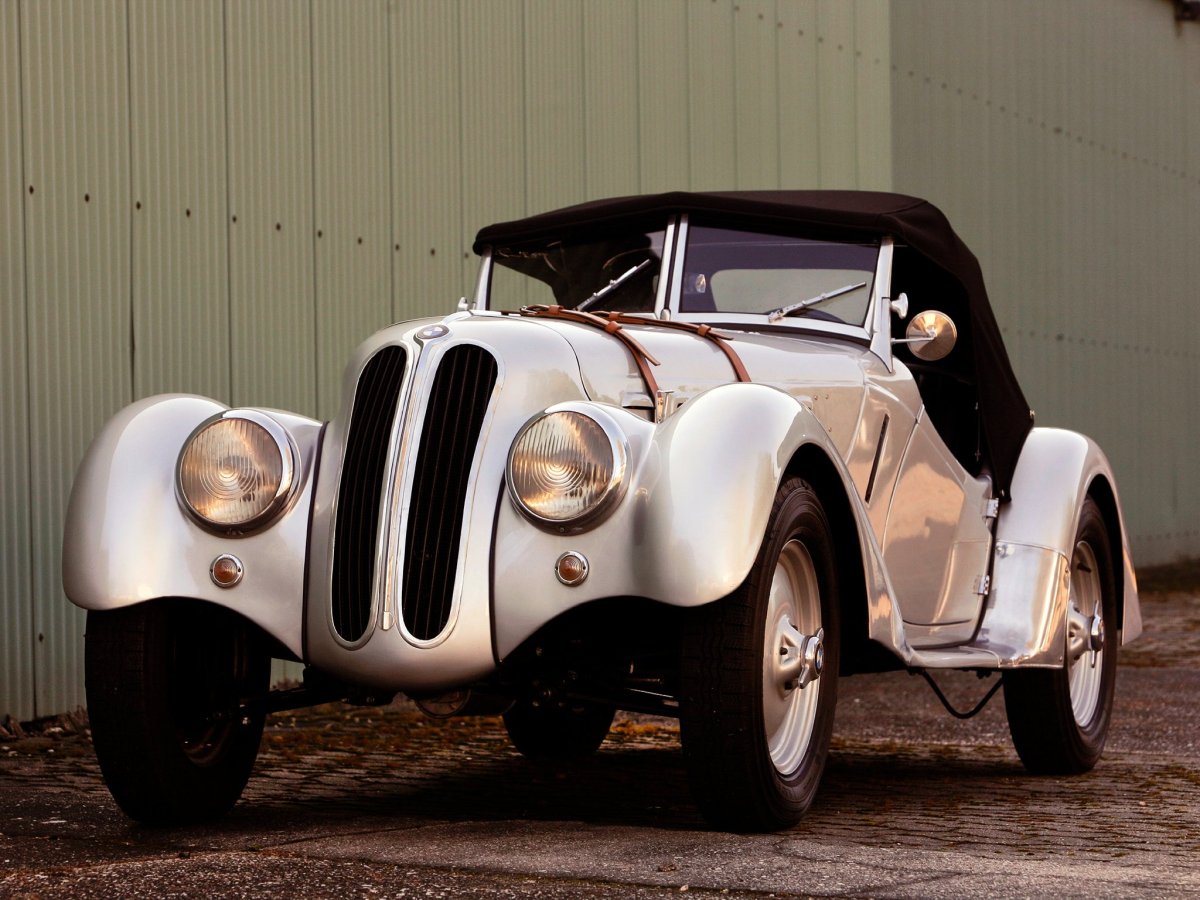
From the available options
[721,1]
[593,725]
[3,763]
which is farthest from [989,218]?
[3,763]

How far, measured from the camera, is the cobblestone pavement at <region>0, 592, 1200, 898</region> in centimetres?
378

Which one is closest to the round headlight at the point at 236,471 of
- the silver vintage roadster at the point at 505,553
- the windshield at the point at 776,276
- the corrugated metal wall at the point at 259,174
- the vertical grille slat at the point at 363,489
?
the silver vintage roadster at the point at 505,553

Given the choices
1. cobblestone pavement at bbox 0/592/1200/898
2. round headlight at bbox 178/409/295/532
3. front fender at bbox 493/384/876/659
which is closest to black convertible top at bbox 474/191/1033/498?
cobblestone pavement at bbox 0/592/1200/898

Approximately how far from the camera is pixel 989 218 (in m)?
16.7

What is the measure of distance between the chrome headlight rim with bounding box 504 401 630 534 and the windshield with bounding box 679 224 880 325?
164 cm

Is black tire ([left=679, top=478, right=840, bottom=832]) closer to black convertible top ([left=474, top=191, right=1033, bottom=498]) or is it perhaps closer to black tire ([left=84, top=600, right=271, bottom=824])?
black tire ([left=84, top=600, right=271, bottom=824])

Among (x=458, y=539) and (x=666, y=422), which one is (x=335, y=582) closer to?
(x=458, y=539)

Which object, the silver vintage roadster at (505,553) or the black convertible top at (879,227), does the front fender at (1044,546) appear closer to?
the black convertible top at (879,227)

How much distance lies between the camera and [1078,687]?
684cm

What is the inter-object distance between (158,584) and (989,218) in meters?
13.3

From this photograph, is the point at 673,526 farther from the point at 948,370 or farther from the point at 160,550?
the point at 948,370

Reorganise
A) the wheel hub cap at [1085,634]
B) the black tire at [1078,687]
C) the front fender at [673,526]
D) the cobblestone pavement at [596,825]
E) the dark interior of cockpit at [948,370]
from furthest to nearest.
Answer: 1. the wheel hub cap at [1085,634]
2. the dark interior of cockpit at [948,370]
3. the black tire at [1078,687]
4. the front fender at [673,526]
5. the cobblestone pavement at [596,825]

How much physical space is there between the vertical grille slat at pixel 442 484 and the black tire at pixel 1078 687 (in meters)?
2.77

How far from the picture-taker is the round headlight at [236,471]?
465cm
